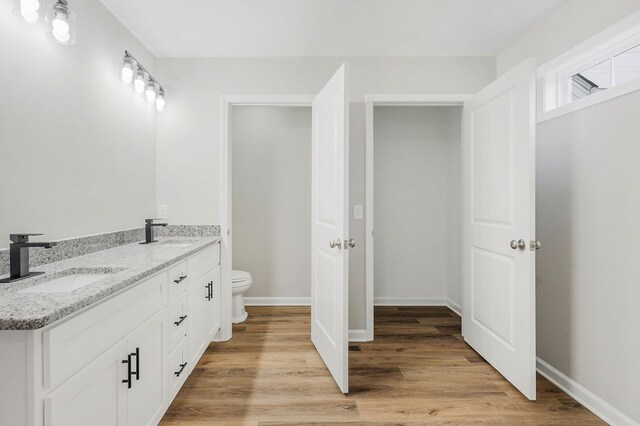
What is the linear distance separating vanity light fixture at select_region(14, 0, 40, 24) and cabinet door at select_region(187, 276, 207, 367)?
1535mm

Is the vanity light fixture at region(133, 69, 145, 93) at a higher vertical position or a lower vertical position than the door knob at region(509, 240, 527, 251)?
higher

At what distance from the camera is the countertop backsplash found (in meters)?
1.68

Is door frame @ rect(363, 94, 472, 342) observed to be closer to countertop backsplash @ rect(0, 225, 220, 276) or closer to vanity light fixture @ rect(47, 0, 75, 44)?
countertop backsplash @ rect(0, 225, 220, 276)

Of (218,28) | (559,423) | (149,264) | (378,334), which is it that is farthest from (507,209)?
(218,28)

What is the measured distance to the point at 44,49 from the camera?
70.0 inches

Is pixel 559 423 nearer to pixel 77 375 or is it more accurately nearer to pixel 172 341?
pixel 172 341

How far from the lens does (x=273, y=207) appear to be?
4113mm

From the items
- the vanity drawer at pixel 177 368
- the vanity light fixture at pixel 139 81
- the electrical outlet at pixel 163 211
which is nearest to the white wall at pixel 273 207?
the electrical outlet at pixel 163 211

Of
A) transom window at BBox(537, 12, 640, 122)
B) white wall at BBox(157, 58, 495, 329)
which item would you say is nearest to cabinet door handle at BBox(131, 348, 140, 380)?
white wall at BBox(157, 58, 495, 329)

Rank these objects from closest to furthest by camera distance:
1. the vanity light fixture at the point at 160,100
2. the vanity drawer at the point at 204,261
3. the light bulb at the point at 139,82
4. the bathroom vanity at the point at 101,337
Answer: the bathroom vanity at the point at 101,337 < the vanity drawer at the point at 204,261 < the light bulb at the point at 139,82 < the vanity light fixture at the point at 160,100

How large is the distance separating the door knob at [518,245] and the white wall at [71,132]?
2.52m

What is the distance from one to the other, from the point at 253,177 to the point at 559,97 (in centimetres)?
291

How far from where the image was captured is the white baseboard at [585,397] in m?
1.85

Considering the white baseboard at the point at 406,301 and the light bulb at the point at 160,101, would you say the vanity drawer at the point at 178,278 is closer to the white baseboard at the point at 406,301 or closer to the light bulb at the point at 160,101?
the light bulb at the point at 160,101
